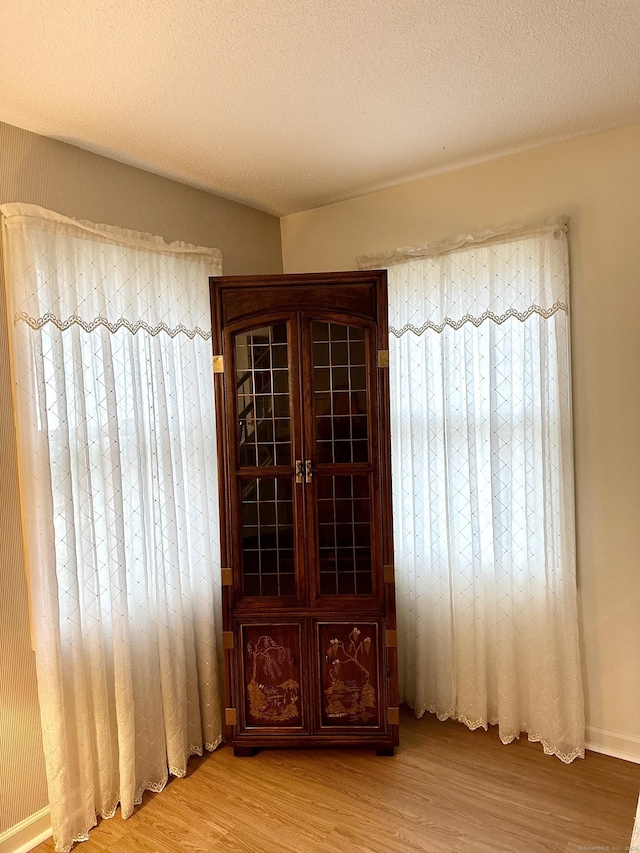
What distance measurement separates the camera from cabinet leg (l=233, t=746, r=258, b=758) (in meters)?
2.71

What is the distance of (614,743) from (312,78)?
2.89 metres

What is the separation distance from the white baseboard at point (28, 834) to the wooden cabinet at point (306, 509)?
0.77 m

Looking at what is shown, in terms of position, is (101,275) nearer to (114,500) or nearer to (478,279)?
(114,500)

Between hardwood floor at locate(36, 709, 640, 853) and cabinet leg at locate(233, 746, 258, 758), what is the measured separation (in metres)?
0.02

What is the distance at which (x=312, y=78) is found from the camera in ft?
6.33

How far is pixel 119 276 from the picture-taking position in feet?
8.14

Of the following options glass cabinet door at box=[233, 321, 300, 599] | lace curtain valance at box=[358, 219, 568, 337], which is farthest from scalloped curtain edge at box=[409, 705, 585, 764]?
lace curtain valance at box=[358, 219, 568, 337]

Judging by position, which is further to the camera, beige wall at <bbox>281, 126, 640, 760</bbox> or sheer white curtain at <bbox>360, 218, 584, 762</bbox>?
sheer white curtain at <bbox>360, 218, 584, 762</bbox>

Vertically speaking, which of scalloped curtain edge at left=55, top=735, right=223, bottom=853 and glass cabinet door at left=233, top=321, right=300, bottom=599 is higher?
glass cabinet door at left=233, top=321, right=300, bottom=599

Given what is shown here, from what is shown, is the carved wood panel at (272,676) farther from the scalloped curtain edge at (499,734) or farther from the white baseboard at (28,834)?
the white baseboard at (28,834)

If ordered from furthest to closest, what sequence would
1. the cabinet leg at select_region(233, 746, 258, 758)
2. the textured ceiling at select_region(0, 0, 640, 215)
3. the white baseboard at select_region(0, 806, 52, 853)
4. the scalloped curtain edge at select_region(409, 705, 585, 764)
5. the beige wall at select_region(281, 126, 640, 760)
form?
the cabinet leg at select_region(233, 746, 258, 758) < the scalloped curtain edge at select_region(409, 705, 585, 764) < the beige wall at select_region(281, 126, 640, 760) < the white baseboard at select_region(0, 806, 52, 853) < the textured ceiling at select_region(0, 0, 640, 215)

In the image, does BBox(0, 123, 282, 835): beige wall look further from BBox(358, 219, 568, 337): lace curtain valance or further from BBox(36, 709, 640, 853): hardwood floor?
BBox(358, 219, 568, 337): lace curtain valance

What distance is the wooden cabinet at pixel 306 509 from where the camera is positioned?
2623mm

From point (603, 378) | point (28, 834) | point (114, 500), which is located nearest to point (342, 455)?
point (114, 500)
